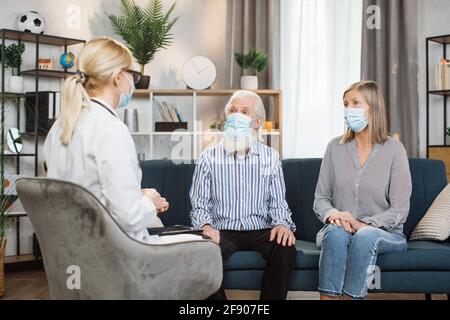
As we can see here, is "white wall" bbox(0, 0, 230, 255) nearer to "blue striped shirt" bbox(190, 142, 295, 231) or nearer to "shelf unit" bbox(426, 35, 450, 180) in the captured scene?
"shelf unit" bbox(426, 35, 450, 180)

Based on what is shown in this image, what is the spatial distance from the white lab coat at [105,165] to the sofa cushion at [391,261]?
37.5 inches

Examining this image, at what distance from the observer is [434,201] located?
2.95 meters

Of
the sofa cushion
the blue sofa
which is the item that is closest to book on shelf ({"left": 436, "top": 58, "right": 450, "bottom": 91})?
the blue sofa

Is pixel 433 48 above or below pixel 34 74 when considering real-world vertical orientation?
above

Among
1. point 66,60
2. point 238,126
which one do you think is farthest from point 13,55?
point 238,126

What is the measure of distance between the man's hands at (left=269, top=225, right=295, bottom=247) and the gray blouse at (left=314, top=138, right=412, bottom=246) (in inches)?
6.6

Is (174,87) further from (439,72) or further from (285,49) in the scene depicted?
(439,72)

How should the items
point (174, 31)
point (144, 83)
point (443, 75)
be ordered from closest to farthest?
1. point (443, 75)
2. point (144, 83)
3. point (174, 31)

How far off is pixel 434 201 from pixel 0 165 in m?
2.80

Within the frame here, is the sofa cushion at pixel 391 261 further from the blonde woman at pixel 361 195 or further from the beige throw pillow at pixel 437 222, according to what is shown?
the beige throw pillow at pixel 437 222

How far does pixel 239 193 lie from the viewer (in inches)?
106

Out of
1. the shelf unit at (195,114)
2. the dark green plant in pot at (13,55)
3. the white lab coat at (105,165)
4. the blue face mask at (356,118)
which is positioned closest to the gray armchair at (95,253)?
the white lab coat at (105,165)

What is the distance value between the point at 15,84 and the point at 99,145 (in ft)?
A: 10.0

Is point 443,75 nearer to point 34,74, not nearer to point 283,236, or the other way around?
point 283,236
